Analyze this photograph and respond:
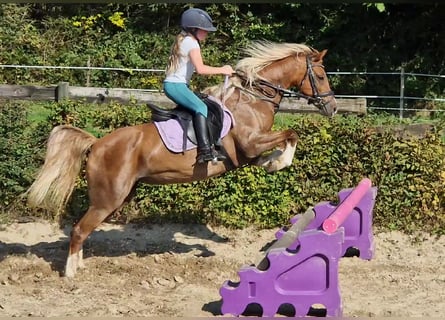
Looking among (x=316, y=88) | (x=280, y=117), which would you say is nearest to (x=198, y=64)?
(x=316, y=88)

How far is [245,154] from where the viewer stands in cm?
766

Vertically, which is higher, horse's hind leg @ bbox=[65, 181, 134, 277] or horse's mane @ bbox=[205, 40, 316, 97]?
horse's mane @ bbox=[205, 40, 316, 97]

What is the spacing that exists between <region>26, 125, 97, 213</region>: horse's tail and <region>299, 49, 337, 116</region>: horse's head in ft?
7.72

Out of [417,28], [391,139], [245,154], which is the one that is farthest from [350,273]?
[417,28]

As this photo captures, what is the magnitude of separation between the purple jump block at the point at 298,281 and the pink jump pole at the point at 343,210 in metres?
0.06

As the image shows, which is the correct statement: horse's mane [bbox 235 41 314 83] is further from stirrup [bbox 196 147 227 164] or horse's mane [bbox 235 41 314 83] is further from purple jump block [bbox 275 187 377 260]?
purple jump block [bbox 275 187 377 260]

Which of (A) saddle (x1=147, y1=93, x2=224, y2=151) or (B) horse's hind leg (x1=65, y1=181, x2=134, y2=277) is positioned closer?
(A) saddle (x1=147, y1=93, x2=224, y2=151)

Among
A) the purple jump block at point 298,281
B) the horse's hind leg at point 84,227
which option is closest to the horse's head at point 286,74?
the horse's hind leg at point 84,227

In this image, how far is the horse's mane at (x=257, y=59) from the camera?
7.86m

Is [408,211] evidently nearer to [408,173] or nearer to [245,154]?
[408,173]

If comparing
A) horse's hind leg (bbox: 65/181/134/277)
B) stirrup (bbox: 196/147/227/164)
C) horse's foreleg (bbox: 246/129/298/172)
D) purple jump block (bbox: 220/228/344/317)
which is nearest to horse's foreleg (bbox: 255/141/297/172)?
horse's foreleg (bbox: 246/129/298/172)

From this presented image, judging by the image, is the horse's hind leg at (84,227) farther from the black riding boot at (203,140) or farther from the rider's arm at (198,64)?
the rider's arm at (198,64)

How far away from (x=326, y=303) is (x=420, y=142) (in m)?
4.07

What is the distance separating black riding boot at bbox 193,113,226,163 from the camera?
738cm
